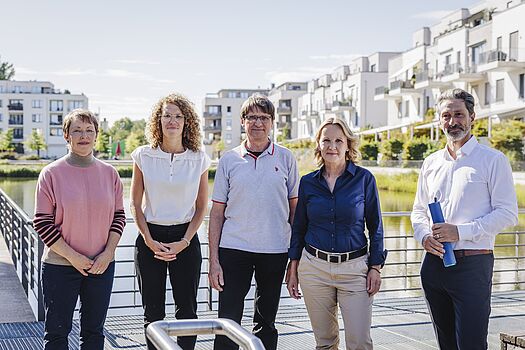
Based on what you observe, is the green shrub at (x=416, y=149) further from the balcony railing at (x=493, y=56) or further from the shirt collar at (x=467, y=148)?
the shirt collar at (x=467, y=148)

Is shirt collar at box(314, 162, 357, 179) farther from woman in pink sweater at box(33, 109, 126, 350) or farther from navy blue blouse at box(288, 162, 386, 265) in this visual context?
woman in pink sweater at box(33, 109, 126, 350)

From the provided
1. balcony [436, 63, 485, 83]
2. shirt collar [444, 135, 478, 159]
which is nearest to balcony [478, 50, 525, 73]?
balcony [436, 63, 485, 83]

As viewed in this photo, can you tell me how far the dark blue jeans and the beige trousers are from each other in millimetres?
1031

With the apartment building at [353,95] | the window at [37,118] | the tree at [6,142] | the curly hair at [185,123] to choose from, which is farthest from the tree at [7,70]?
the curly hair at [185,123]

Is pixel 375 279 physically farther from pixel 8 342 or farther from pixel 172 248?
pixel 8 342

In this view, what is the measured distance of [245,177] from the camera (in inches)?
155

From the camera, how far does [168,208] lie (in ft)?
13.3

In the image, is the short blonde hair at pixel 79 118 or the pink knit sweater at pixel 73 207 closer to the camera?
the pink knit sweater at pixel 73 207

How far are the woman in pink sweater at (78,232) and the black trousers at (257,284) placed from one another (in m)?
0.60

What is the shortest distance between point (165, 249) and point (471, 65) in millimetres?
32890

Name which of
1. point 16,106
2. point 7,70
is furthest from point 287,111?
point 7,70

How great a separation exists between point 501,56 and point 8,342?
2940 cm

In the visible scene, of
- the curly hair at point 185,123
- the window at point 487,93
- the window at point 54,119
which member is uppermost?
the window at point 54,119

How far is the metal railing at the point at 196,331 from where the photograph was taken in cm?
231
